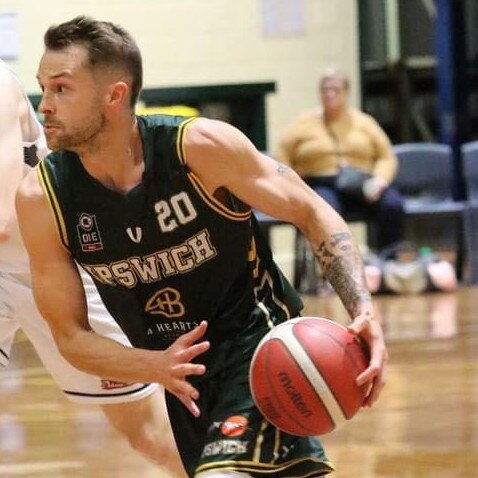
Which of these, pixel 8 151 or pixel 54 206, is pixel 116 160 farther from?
pixel 8 151

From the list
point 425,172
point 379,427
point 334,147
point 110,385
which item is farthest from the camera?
point 425,172

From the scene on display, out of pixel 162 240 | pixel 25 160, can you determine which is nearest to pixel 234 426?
pixel 162 240

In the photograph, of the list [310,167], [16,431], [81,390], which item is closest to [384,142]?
[310,167]

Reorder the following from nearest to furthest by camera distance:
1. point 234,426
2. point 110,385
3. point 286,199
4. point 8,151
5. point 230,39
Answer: point 234,426 → point 286,199 → point 8,151 → point 110,385 → point 230,39

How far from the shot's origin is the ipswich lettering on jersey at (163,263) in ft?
8.82

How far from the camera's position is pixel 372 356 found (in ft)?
8.42

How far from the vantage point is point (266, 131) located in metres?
10.1

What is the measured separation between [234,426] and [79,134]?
2.20 feet

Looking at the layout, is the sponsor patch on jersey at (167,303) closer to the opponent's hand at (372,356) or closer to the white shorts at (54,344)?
the opponent's hand at (372,356)

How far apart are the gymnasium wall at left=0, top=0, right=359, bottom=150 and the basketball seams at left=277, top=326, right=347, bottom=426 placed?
7351 mm

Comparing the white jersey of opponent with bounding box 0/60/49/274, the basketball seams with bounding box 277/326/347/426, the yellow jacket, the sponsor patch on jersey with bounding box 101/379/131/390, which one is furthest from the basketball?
the yellow jacket

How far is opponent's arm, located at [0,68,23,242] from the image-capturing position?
10.3ft

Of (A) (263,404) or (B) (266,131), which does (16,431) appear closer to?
(A) (263,404)

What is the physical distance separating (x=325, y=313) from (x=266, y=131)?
2.97 meters
